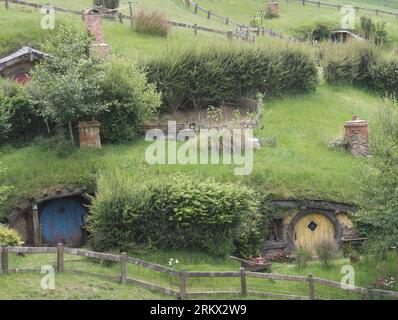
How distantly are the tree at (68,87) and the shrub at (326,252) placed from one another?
1043 cm

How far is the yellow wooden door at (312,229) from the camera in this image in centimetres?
3622

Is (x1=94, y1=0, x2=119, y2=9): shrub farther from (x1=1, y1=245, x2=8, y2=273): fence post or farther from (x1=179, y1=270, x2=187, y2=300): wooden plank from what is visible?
(x1=1, y1=245, x2=8, y2=273): fence post

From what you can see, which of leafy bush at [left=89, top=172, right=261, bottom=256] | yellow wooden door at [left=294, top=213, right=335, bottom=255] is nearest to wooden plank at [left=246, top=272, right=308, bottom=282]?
leafy bush at [left=89, top=172, right=261, bottom=256]

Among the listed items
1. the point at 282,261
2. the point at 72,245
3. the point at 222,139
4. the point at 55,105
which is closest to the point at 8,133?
the point at 55,105

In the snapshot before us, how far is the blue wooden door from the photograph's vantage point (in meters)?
36.2

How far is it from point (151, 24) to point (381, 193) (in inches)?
982

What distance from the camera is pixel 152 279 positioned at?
1159 inches

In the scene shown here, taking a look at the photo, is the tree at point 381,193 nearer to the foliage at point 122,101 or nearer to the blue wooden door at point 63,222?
the foliage at point 122,101

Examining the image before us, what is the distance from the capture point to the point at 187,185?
3322 cm

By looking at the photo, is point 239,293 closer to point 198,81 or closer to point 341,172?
point 341,172

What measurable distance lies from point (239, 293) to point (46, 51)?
18.3 meters

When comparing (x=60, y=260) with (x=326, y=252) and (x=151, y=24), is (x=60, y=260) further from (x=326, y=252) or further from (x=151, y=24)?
(x=151, y=24)

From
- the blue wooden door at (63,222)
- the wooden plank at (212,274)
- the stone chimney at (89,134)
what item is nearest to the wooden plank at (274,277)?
the wooden plank at (212,274)

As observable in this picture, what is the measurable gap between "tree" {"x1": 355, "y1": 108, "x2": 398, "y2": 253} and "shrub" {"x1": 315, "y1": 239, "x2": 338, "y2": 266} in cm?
135
